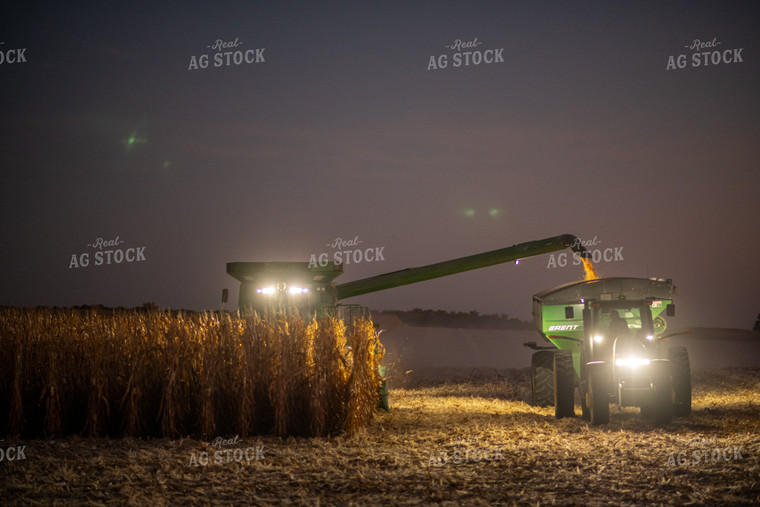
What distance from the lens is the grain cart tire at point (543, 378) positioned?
49.6 ft

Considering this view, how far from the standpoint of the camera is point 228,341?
10859 mm

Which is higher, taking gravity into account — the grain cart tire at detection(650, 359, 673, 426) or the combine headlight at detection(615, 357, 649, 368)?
the combine headlight at detection(615, 357, 649, 368)

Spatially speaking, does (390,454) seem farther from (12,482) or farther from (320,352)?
(12,482)

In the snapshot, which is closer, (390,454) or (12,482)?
(12,482)

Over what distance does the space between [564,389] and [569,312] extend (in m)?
1.50

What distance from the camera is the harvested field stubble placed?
10.4 meters

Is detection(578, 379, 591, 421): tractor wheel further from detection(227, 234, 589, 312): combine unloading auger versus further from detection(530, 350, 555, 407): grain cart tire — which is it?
detection(227, 234, 589, 312): combine unloading auger

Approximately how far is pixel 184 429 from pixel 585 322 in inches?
274

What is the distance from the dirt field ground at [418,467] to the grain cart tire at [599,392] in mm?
240

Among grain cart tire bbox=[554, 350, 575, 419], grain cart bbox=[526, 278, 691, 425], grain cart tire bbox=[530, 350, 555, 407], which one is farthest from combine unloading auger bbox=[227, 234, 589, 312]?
grain cart bbox=[526, 278, 691, 425]

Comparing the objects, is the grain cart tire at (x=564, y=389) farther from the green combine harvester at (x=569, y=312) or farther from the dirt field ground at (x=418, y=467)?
the dirt field ground at (x=418, y=467)

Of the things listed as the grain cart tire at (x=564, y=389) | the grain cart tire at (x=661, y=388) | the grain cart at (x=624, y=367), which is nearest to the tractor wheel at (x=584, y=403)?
the grain cart at (x=624, y=367)

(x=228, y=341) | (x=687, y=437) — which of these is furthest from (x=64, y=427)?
(x=687, y=437)

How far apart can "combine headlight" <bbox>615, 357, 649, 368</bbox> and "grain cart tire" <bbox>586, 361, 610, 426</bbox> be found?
24cm
